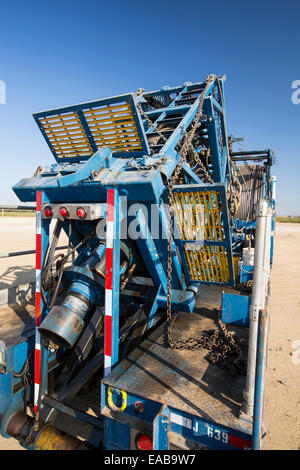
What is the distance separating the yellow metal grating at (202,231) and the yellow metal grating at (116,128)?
2.37 feet

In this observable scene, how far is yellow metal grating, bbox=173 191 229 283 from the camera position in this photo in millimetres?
2821

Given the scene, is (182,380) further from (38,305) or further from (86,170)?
(86,170)

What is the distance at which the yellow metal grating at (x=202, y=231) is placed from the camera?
2.82 meters

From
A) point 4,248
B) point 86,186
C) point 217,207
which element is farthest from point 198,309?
point 4,248

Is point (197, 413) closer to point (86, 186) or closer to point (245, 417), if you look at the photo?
point (245, 417)

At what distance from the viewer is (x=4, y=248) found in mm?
12977

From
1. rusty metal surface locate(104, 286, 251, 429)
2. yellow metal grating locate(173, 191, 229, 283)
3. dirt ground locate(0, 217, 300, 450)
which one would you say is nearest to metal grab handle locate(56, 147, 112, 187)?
yellow metal grating locate(173, 191, 229, 283)

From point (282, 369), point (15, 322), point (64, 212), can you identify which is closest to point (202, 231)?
point (64, 212)

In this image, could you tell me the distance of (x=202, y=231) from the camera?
9.84ft

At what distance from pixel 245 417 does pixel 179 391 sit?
1.65 feet

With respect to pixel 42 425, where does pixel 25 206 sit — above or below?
above

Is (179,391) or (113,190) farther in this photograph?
(113,190)
